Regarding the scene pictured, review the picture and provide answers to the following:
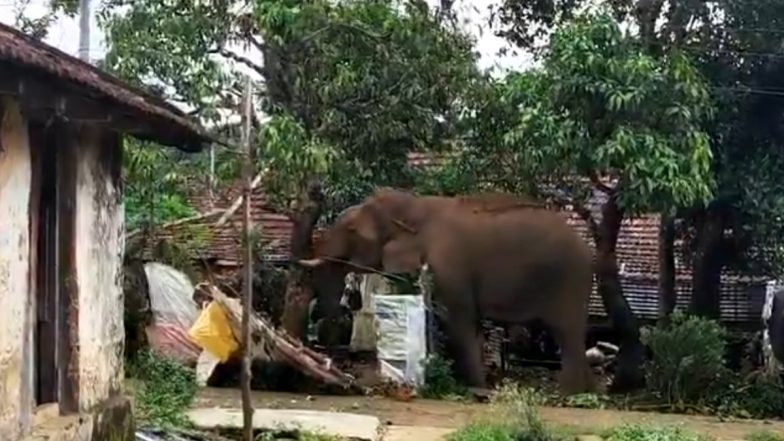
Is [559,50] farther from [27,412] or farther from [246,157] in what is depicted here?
[27,412]

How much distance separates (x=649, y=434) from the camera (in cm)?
941

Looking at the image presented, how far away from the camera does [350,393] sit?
40.6ft

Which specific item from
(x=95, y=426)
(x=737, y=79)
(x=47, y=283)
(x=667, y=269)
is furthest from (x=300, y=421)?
(x=737, y=79)

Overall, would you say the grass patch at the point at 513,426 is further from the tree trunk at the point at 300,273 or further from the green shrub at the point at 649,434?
the tree trunk at the point at 300,273

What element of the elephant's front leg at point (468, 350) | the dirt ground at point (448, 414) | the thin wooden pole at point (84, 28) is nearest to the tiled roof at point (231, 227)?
the dirt ground at point (448, 414)

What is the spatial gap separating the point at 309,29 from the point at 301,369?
3.61m

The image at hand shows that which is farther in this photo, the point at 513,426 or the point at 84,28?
the point at 84,28

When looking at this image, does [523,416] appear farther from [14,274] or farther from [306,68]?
[306,68]

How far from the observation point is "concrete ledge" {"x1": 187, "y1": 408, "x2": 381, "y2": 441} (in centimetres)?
951

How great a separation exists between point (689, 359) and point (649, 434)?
2.62 m

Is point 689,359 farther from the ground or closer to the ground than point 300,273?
closer to the ground

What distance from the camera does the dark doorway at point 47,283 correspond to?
7.52 meters

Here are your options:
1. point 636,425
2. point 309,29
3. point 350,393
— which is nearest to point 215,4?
point 309,29

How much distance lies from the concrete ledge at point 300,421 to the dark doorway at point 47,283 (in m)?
2.00
